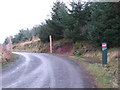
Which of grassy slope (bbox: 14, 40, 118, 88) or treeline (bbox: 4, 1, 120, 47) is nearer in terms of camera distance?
grassy slope (bbox: 14, 40, 118, 88)

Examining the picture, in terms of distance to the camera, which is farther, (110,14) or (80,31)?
(80,31)

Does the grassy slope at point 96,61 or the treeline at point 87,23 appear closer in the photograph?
the grassy slope at point 96,61

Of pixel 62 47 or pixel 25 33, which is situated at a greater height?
pixel 25 33

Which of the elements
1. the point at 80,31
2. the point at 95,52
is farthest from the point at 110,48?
the point at 80,31

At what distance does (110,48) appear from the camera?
56.3 feet

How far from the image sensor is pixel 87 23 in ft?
76.7

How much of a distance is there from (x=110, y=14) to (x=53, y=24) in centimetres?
1703

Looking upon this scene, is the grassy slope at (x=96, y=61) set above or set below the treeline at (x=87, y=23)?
below

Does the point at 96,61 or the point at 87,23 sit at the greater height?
the point at 87,23

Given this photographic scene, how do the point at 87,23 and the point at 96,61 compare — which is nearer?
the point at 96,61

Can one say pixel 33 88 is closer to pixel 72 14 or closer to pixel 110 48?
pixel 110 48

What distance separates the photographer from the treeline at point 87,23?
16125 millimetres

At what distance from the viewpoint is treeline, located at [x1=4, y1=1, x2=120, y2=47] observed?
16.1 meters

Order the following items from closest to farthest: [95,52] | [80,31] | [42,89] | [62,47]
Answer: [42,89] < [95,52] < [80,31] < [62,47]
